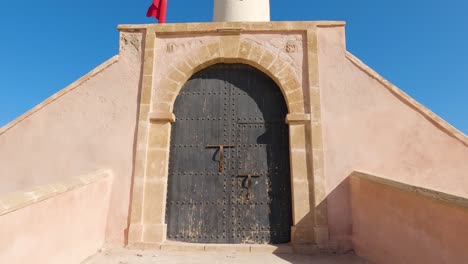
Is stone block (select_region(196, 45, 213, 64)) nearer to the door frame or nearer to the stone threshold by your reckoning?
the door frame

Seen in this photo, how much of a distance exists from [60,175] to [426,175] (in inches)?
203

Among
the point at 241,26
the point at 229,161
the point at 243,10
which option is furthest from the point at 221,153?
the point at 243,10

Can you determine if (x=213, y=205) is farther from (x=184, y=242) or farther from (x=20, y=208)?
(x=20, y=208)

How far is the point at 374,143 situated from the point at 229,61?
2.53 m

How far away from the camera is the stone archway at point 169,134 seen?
3.91 metres

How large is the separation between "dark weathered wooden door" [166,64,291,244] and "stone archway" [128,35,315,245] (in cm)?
19

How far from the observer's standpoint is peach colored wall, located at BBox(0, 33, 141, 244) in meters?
4.16

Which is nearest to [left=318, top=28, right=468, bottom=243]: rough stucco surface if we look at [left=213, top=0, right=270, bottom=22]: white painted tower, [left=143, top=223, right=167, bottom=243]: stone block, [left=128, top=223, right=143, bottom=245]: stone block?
[left=143, top=223, right=167, bottom=243]: stone block

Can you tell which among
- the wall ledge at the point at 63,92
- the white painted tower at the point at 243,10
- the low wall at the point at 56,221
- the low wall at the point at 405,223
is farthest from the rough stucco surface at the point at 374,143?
the wall ledge at the point at 63,92

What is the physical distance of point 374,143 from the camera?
407 cm

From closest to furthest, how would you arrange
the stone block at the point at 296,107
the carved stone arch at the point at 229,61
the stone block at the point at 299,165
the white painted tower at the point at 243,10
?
the stone block at the point at 299,165 < the stone block at the point at 296,107 < the carved stone arch at the point at 229,61 < the white painted tower at the point at 243,10

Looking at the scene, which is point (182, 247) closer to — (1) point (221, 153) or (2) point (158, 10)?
(1) point (221, 153)

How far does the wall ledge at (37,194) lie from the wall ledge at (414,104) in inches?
161

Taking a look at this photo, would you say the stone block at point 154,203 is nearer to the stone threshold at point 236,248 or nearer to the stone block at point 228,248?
the stone threshold at point 236,248
